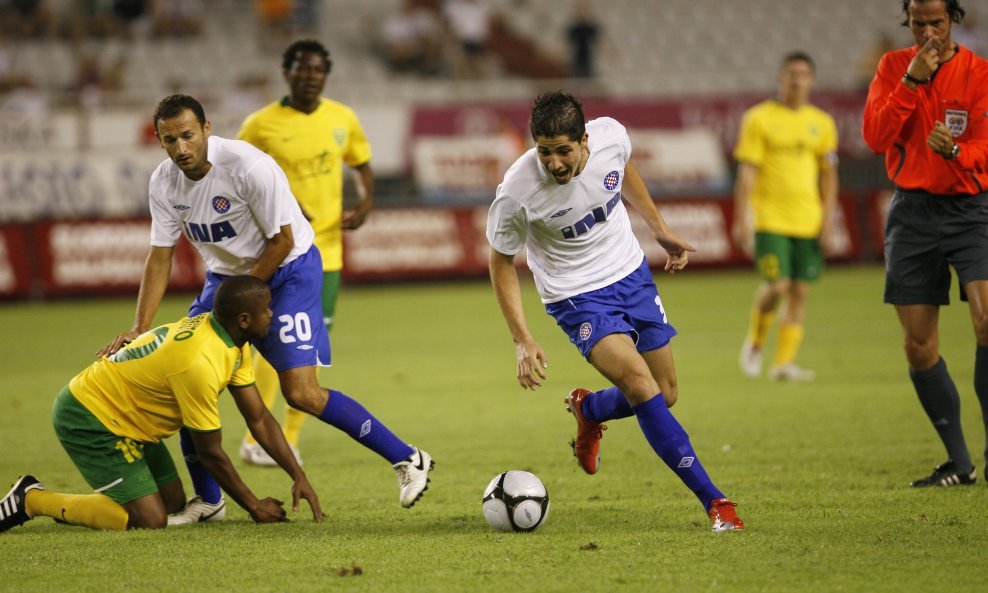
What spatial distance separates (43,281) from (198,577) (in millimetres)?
15165

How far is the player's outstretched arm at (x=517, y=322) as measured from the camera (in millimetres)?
5461

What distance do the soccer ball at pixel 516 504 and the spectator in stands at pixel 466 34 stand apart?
62.1ft

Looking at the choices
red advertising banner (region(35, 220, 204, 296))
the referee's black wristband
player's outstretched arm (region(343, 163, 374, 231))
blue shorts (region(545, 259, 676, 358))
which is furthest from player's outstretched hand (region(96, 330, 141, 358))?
red advertising banner (region(35, 220, 204, 296))

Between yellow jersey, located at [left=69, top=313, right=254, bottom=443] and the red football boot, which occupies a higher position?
yellow jersey, located at [left=69, top=313, right=254, bottom=443]

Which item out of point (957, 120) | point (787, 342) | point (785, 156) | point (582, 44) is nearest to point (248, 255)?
point (957, 120)

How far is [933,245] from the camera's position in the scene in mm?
6340

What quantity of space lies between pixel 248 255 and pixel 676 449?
98.9 inches

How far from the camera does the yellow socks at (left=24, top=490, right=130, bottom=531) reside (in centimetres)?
598

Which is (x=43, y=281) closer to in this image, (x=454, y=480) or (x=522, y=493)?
(x=454, y=480)

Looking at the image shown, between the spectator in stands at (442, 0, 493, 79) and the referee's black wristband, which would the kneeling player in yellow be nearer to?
the referee's black wristband

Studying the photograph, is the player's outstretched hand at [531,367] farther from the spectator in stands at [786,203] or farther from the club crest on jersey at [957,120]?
the spectator in stands at [786,203]

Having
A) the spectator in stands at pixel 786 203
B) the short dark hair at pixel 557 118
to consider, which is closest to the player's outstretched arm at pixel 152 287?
the short dark hair at pixel 557 118

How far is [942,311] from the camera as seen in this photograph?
15.1m

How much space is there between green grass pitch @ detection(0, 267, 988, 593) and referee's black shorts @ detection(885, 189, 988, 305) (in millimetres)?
1035
